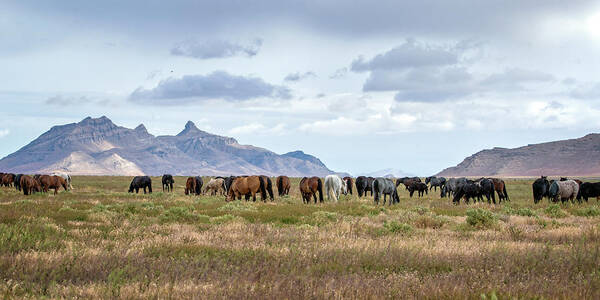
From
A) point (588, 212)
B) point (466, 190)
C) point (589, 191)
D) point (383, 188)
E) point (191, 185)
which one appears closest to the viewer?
point (588, 212)

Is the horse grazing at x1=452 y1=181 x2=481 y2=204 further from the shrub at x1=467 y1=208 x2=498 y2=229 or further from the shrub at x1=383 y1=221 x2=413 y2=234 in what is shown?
the shrub at x1=383 y1=221 x2=413 y2=234

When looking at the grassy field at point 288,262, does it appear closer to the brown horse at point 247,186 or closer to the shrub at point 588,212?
the shrub at point 588,212

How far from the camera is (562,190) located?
1109 inches

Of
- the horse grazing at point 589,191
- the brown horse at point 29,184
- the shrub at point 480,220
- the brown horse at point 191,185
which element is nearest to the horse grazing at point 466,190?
the horse grazing at point 589,191

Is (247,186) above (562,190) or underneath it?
above

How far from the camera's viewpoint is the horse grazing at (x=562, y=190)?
92.0 ft

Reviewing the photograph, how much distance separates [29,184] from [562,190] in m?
38.1

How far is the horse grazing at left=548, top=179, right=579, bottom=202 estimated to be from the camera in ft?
92.0

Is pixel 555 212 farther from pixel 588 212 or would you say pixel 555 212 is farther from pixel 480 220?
pixel 480 220

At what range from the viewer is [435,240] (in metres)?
11.8

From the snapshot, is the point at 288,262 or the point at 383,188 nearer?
the point at 288,262

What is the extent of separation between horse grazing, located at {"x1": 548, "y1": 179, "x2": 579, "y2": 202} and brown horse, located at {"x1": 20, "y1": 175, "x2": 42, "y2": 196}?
36.5m

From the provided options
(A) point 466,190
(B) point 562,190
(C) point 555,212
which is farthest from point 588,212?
(A) point 466,190

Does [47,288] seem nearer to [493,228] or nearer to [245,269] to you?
[245,269]
